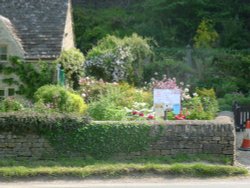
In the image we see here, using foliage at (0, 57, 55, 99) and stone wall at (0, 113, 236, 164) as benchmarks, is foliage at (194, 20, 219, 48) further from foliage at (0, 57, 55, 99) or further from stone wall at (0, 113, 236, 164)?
Result: stone wall at (0, 113, 236, 164)

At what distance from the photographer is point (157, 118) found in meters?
15.2

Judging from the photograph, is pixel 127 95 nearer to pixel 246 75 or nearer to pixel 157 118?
pixel 157 118

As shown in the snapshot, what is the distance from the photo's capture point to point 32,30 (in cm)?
2378

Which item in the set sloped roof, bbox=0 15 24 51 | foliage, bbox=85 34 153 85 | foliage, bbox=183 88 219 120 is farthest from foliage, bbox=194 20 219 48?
foliage, bbox=183 88 219 120

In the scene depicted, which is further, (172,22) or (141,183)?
(172,22)

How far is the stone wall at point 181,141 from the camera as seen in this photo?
45.1 ft

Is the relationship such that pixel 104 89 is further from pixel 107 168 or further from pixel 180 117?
pixel 107 168

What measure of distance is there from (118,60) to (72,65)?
104 inches

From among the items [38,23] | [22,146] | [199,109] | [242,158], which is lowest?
[242,158]

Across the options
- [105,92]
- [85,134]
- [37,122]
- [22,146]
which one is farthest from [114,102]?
[22,146]

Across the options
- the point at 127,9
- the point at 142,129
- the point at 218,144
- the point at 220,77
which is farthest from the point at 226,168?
the point at 127,9

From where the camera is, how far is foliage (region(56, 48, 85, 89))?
73.3ft

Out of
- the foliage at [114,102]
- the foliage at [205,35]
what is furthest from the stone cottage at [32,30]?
the foliage at [205,35]

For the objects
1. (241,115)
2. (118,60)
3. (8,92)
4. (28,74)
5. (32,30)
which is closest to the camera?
(241,115)
